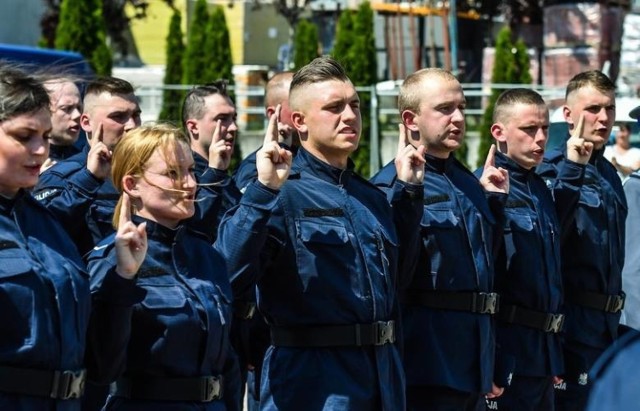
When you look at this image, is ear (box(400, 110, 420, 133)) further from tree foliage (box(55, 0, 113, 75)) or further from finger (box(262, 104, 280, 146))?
tree foliage (box(55, 0, 113, 75))

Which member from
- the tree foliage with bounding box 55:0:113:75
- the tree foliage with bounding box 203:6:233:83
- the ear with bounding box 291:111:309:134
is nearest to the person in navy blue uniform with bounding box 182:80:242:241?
the ear with bounding box 291:111:309:134

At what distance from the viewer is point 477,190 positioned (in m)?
6.60

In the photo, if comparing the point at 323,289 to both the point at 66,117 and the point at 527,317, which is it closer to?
the point at 527,317

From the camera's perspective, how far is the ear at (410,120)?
6.56 m

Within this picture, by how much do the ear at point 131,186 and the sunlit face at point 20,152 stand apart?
510 millimetres

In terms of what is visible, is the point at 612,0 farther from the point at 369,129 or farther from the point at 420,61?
the point at 369,129

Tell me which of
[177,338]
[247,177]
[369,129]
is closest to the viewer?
[177,338]

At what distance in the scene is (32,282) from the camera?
4332mm

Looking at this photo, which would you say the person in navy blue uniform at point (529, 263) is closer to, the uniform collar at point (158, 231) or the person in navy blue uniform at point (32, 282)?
the uniform collar at point (158, 231)

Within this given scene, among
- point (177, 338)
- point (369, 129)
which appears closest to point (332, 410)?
point (177, 338)

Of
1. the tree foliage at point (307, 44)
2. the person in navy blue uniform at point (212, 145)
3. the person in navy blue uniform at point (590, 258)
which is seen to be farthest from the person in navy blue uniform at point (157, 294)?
the tree foliage at point (307, 44)

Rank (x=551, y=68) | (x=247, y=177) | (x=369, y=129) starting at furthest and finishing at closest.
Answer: (x=551, y=68) < (x=369, y=129) < (x=247, y=177)

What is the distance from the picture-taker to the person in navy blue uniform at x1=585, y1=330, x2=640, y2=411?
2.49m

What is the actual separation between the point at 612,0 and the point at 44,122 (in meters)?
26.5
